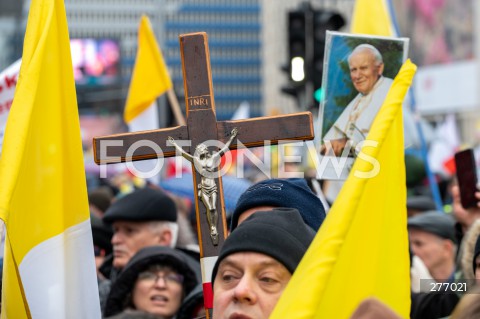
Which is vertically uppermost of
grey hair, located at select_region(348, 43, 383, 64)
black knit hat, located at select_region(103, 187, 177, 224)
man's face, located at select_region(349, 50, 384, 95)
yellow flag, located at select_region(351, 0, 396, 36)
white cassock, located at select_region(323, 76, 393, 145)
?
yellow flag, located at select_region(351, 0, 396, 36)

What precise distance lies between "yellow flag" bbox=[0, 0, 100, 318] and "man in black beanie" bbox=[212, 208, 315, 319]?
0.73 m

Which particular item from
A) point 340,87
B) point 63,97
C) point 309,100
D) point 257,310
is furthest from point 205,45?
point 309,100

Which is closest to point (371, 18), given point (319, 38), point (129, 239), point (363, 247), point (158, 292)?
point (129, 239)

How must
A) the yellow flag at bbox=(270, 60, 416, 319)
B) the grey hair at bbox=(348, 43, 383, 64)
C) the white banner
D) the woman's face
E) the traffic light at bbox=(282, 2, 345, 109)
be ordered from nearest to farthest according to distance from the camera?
1. the yellow flag at bbox=(270, 60, 416, 319)
2. the grey hair at bbox=(348, 43, 383, 64)
3. the woman's face
4. the white banner
5. the traffic light at bbox=(282, 2, 345, 109)

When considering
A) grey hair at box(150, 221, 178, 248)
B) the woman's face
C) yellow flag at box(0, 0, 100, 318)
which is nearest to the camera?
yellow flag at box(0, 0, 100, 318)

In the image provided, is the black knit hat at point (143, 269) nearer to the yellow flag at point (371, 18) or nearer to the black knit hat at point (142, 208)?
the black knit hat at point (142, 208)

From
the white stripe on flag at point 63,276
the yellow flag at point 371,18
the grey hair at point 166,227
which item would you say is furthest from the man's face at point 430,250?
the white stripe on flag at point 63,276

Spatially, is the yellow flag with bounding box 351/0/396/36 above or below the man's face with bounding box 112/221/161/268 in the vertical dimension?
above

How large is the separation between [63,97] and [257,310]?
121 centimetres

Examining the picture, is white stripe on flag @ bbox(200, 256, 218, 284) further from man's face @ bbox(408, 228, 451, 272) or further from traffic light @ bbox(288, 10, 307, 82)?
traffic light @ bbox(288, 10, 307, 82)

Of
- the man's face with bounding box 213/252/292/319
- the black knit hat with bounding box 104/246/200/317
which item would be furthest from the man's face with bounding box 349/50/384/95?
the man's face with bounding box 213/252/292/319

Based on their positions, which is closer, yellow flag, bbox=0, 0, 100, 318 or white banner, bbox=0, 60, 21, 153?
yellow flag, bbox=0, 0, 100, 318

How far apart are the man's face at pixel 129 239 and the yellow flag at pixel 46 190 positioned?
1.73 metres

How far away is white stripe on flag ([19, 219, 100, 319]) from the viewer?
12.5 feet
